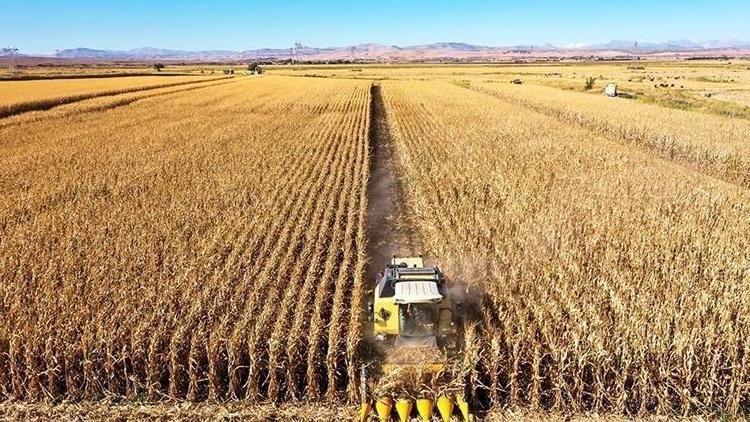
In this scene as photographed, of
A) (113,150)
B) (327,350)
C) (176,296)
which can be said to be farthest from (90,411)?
(113,150)

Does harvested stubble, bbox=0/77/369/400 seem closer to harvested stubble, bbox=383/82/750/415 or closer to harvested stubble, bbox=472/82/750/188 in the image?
harvested stubble, bbox=383/82/750/415

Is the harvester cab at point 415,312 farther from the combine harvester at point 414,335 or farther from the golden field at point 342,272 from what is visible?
the golden field at point 342,272

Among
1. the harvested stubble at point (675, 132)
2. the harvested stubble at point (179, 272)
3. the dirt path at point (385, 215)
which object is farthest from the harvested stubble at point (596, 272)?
the harvested stubble at point (179, 272)

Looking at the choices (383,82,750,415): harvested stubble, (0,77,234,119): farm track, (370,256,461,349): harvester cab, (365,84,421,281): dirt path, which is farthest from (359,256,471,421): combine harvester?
(0,77,234,119): farm track

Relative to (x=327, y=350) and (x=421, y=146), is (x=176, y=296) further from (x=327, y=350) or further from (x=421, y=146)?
(x=421, y=146)

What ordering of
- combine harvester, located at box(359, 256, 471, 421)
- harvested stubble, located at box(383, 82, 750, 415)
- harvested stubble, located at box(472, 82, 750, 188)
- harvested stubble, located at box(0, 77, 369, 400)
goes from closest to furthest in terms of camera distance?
combine harvester, located at box(359, 256, 471, 421) < harvested stubble, located at box(383, 82, 750, 415) < harvested stubble, located at box(0, 77, 369, 400) < harvested stubble, located at box(472, 82, 750, 188)

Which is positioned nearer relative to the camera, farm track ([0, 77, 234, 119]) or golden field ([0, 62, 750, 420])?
golden field ([0, 62, 750, 420])

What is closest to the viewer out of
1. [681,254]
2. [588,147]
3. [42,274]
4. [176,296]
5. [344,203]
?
[176,296]
